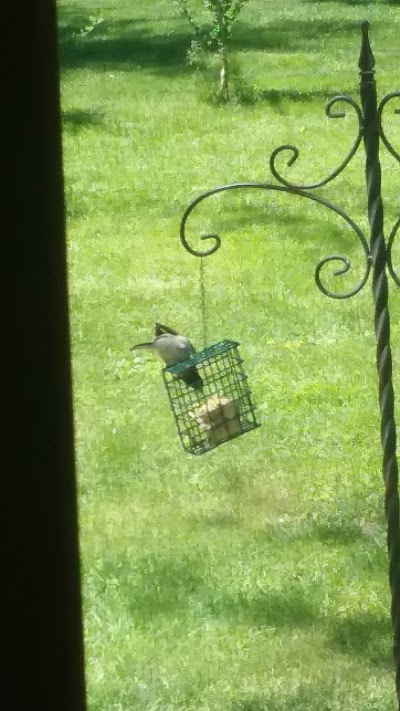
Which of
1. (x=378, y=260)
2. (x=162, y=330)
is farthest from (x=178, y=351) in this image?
(x=378, y=260)

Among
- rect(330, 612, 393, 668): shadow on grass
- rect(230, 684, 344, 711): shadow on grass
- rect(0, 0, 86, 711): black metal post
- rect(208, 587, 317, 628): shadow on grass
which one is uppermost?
rect(0, 0, 86, 711): black metal post

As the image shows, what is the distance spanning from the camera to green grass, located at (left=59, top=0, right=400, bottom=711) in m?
3.09

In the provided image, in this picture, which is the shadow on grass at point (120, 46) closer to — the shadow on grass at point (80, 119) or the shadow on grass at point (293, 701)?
the shadow on grass at point (80, 119)

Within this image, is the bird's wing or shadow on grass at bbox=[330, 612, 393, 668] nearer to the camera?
shadow on grass at bbox=[330, 612, 393, 668]

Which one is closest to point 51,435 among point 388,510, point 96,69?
point 388,510

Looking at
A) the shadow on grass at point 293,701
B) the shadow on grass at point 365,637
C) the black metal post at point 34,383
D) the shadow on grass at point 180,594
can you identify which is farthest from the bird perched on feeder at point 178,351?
the black metal post at point 34,383

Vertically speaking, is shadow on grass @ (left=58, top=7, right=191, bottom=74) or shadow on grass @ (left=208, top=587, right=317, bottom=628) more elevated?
shadow on grass @ (left=58, top=7, right=191, bottom=74)

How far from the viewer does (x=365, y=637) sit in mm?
3164

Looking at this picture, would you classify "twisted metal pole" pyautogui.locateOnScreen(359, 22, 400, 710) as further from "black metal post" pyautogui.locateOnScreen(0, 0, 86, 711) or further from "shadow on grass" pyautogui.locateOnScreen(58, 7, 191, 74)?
"shadow on grass" pyautogui.locateOnScreen(58, 7, 191, 74)

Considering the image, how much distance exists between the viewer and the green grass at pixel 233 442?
10.1 ft

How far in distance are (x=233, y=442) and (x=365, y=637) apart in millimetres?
1198

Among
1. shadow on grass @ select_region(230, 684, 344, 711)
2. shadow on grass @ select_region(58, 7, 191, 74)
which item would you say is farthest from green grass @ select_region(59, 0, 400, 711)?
shadow on grass @ select_region(58, 7, 191, 74)

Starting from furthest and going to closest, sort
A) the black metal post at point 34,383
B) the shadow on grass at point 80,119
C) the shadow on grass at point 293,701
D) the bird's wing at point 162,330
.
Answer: the shadow on grass at point 80,119
the bird's wing at point 162,330
the shadow on grass at point 293,701
the black metal post at point 34,383

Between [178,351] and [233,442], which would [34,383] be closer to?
[178,351]
